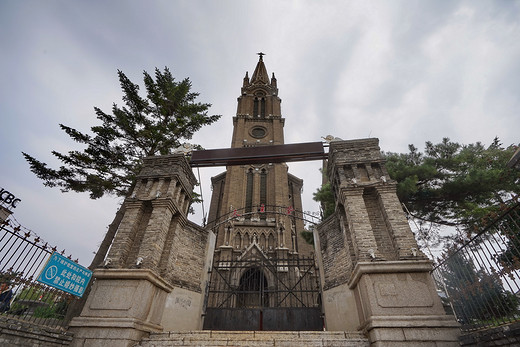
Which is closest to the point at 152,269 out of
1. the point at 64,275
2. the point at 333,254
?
the point at 64,275

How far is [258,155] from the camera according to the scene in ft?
31.1

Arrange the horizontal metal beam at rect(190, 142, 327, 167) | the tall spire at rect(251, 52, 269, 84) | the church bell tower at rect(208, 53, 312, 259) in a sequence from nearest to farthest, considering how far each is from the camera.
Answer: the horizontal metal beam at rect(190, 142, 327, 167)
the church bell tower at rect(208, 53, 312, 259)
the tall spire at rect(251, 52, 269, 84)

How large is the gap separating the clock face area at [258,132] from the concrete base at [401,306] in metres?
26.2

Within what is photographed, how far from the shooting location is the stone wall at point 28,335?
14.6 feet

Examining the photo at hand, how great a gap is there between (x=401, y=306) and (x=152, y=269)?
20.0 ft

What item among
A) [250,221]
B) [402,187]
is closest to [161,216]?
[402,187]

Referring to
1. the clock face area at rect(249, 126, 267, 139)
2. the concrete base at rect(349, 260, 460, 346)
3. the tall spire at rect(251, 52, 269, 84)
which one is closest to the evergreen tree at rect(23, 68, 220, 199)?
the concrete base at rect(349, 260, 460, 346)

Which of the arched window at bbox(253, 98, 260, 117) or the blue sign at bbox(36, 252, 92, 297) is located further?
the arched window at bbox(253, 98, 260, 117)

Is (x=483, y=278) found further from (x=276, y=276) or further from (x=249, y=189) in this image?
(x=249, y=189)

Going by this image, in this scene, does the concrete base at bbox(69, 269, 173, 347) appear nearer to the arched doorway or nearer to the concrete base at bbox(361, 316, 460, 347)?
the arched doorway

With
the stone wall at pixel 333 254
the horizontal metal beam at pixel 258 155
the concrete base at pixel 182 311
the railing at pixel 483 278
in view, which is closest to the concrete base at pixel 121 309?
the concrete base at pixel 182 311

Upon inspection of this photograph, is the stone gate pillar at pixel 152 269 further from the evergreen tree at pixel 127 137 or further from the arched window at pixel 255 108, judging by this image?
the arched window at pixel 255 108

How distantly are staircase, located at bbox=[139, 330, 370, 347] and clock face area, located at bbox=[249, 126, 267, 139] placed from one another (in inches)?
1053

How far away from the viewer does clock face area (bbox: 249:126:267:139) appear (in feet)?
102
